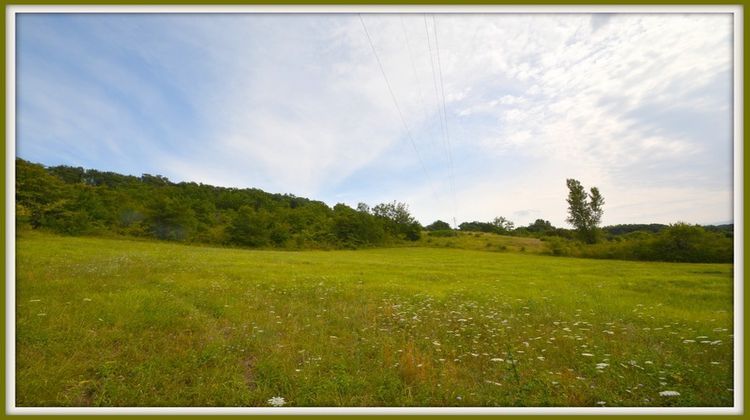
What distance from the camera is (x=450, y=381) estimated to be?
15.6 feet

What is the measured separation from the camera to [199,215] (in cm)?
5731

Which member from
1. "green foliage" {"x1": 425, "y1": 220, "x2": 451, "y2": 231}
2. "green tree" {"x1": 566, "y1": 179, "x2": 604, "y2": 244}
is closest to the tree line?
"green foliage" {"x1": 425, "y1": 220, "x2": 451, "y2": 231}

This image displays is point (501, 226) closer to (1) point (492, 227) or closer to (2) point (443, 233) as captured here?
(1) point (492, 227)

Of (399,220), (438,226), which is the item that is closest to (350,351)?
(399,220)

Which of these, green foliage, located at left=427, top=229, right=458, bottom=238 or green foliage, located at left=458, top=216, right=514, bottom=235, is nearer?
green foliage, located at left=458, top=216, right=514, bottom=235

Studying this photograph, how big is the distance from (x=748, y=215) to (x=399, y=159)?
40.8ft

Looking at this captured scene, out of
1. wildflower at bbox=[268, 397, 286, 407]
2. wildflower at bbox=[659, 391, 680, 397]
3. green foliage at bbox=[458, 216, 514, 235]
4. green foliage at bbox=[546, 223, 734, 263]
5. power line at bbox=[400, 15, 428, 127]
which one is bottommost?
wildflower at bbox=[268, 397, 286, 407]

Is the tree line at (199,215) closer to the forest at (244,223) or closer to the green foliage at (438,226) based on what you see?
the forest at (244,223)

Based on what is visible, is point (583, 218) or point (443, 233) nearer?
point (583, 218)

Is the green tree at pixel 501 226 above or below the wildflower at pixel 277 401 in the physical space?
above

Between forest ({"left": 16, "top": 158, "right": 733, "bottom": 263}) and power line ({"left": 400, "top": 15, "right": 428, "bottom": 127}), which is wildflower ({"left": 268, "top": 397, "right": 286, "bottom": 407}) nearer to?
power line ({"left": 400, "top": 15, "right": 428, "bottom": 127})

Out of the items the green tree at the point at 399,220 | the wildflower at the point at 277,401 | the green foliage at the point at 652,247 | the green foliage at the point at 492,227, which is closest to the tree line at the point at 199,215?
the green tree at the point at 399,220

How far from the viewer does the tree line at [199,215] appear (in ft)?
111

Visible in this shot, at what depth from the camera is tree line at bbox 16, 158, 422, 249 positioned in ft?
111
